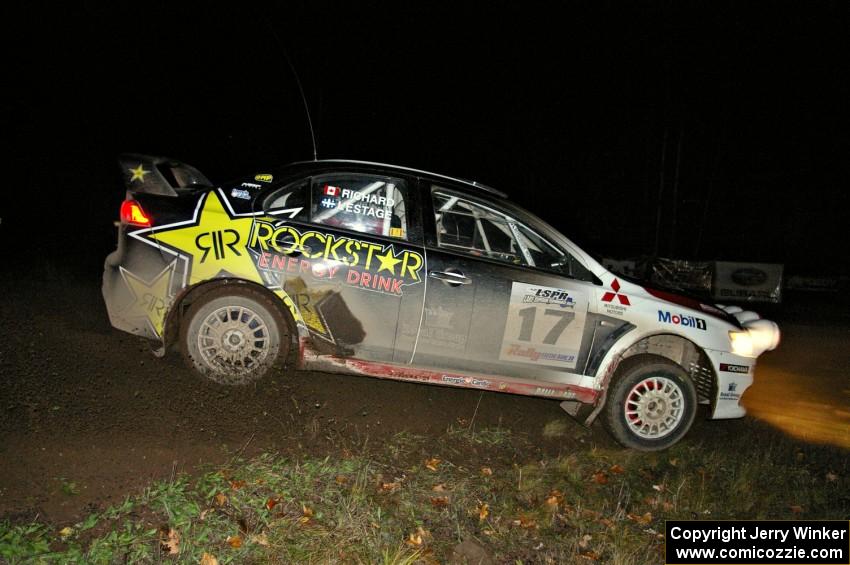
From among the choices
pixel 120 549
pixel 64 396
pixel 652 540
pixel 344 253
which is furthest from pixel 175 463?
pixel 652 540

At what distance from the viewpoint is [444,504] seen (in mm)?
4461

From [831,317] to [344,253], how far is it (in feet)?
38.4

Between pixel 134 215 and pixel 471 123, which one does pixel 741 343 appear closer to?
pixel 134 215

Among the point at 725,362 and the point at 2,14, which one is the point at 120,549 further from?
the point at 2,14

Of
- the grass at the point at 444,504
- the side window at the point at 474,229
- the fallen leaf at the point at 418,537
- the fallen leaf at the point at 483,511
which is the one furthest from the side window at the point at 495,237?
the fallen leaf at the point at 418,537

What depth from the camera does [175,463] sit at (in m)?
4.35

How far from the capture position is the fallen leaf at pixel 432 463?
498 cm

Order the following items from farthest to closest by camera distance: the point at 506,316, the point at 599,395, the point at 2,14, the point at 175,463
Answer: the point at 2,14, the point at 599,395, the point at 506,316, the point at 175,463

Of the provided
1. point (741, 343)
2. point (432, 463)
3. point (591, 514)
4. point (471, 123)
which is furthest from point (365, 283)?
point (471, 123)

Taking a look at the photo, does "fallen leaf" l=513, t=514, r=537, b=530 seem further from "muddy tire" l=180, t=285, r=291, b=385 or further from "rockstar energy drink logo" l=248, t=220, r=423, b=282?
"muddy tire" l=180, t=285, r=291, b=385

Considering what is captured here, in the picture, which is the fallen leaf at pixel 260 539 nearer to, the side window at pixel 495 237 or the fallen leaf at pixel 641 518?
the fallen leaf at pixel 641 518

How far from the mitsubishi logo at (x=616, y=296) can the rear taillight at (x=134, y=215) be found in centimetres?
361

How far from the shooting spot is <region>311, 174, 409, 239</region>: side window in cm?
538

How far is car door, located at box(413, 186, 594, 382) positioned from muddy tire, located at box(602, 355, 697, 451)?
454mm
